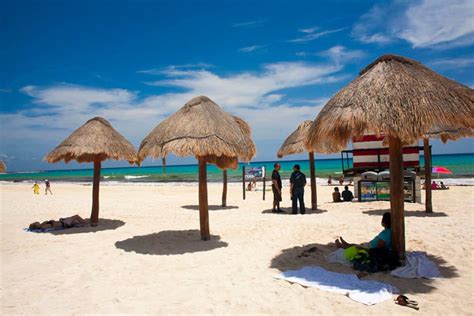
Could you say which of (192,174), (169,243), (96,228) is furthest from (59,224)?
(192,174)

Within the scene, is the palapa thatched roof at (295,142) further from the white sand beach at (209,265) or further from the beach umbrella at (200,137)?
the beach umbrella at (200,137)

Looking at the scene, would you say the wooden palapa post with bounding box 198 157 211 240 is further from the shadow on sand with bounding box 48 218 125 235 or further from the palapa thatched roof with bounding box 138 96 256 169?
the shadow on sand with bounding box 48 218 125 235

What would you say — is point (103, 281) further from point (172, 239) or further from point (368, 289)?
point (368, 289)

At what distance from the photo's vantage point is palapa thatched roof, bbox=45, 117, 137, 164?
8766 mm

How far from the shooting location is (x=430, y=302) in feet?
13.4

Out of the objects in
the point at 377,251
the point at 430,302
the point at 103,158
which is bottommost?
the point at 430,302

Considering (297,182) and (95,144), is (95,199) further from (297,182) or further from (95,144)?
(297,182)

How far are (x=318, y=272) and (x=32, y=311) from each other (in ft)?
12.4

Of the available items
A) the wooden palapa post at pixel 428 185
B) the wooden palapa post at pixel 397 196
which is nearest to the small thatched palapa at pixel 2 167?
the wooden palapa post at pixel 397 196

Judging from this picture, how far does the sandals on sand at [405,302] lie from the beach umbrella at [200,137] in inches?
150

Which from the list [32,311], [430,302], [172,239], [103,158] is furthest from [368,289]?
[103,158]

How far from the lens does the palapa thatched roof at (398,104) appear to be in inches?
182

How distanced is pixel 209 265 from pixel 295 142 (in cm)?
717

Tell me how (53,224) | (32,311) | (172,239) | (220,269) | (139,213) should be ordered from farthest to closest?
(139,213) → (53,224) → (172,239) → (220,269) → (32,311)
